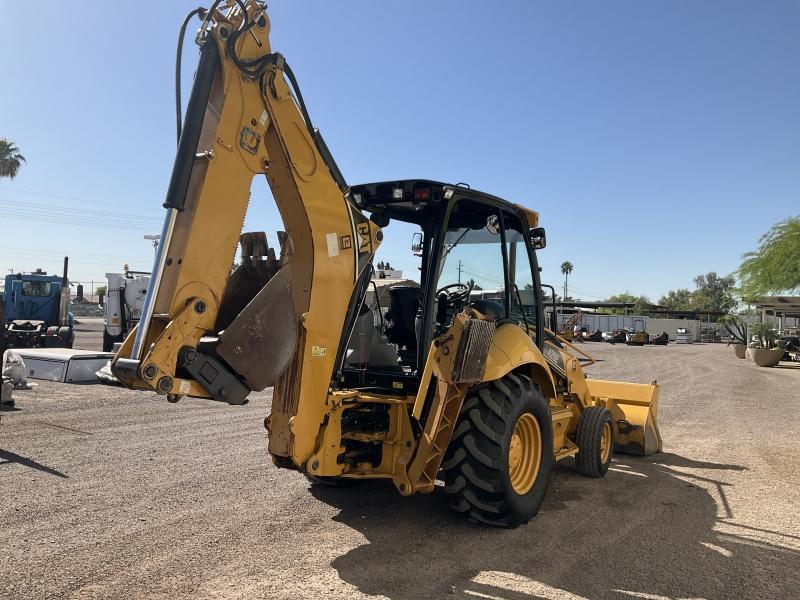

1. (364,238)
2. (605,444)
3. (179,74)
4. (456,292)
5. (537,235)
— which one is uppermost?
(179,74)

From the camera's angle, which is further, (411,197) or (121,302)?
(121,302)

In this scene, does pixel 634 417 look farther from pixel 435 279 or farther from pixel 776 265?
pixel 776 265

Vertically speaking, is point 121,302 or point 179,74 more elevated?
point 179,74

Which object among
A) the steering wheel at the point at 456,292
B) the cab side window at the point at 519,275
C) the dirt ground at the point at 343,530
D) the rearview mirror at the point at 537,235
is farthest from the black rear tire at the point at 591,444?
the steering wheel at the point at 456,292

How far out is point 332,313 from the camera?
4.41m

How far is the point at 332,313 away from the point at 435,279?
997mm

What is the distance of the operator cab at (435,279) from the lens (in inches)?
197

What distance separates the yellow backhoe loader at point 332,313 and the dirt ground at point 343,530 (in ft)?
1.67

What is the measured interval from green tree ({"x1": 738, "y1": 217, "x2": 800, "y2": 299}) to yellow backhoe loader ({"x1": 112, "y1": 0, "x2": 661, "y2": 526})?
84.9 ft

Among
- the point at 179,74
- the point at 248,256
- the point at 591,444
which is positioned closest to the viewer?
the point at 179,74

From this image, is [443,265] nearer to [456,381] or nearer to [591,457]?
[456,381]

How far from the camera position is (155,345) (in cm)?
345

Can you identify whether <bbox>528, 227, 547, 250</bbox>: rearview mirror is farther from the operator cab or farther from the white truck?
the white truck

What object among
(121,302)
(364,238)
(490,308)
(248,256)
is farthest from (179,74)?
(121,302)
